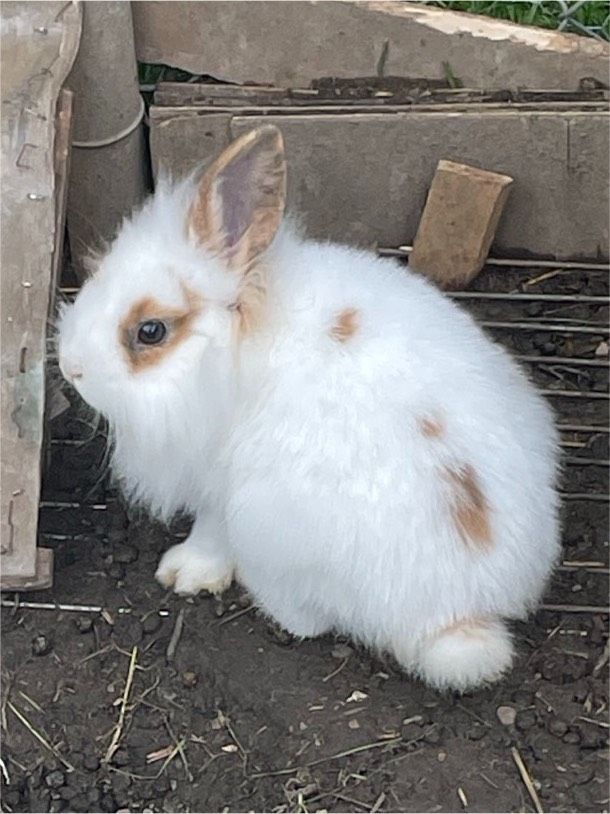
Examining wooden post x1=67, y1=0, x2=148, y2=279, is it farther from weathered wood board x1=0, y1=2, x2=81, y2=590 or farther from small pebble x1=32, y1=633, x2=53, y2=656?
small pebble x1=32, y1=633, x2=53, y2=656

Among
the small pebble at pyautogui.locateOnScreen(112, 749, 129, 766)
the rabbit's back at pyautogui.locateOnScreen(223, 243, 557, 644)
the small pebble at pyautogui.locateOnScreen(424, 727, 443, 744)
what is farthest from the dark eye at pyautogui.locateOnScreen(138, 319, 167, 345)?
the small pebble at pyautogui.locateOnScreen(424, 727, 443, 744)

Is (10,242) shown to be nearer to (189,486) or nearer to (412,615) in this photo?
(189,486)

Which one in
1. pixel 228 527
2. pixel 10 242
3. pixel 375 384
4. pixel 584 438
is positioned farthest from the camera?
pixel 584 438

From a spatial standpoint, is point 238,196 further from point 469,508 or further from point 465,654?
point 465,654

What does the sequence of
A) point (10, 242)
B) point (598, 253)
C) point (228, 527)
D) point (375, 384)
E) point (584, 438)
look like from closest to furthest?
point (375, 384)
point (228, 527)
point (10, 242)
point (584, 438)
point (598, 253)

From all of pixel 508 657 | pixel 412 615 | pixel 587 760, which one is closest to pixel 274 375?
pixel 412 615

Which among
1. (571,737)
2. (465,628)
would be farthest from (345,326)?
(571,737)
